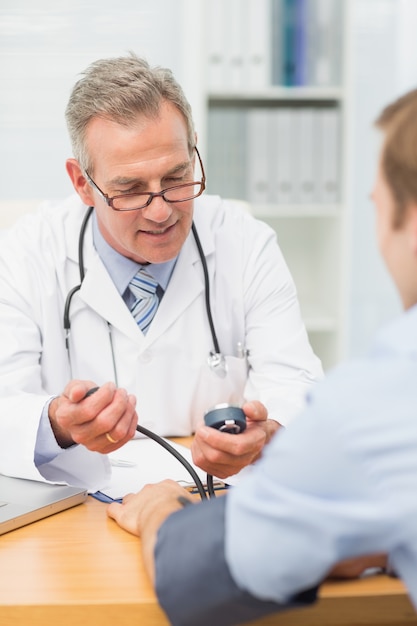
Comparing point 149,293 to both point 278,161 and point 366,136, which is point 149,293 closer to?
point 278,161

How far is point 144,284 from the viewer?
1720mm

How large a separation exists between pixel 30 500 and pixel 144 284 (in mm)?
626

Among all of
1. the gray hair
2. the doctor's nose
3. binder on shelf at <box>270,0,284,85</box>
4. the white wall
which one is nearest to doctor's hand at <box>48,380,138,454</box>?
the doctor's nose

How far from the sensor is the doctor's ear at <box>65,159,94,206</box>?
66.7 inches

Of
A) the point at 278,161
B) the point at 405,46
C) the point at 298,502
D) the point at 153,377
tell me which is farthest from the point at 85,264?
the point at 405,46

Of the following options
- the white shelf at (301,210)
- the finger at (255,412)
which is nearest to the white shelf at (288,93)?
the white shelf at (301,210)

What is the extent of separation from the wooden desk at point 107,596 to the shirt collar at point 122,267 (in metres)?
0.76

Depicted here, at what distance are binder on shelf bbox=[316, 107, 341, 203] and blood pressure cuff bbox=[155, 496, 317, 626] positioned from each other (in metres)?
2.22

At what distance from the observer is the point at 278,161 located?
2945 mm

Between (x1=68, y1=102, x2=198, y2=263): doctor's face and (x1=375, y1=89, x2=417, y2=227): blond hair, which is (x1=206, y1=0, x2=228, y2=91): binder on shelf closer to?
(x1=68, y1=102, x2=198, y2=263): doctor's face

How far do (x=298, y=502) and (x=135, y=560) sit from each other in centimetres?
34

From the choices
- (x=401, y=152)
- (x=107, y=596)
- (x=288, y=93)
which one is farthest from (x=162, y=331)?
(x=288, y=93)

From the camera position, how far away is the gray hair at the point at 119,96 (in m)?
1.56

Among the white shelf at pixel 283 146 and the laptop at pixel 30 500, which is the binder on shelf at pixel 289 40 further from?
the laptop at pixel 30 500
